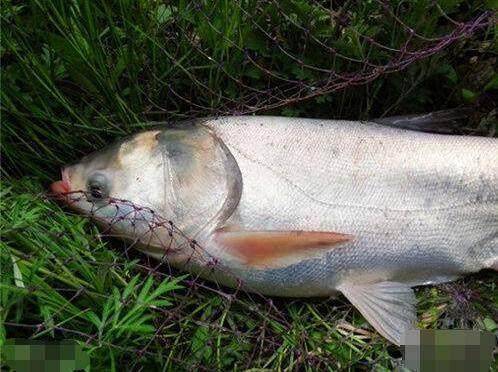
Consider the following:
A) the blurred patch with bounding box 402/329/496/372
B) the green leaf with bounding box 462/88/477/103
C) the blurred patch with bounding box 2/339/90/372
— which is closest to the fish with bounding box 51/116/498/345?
the blurred patch with bounding box 402/329/496/372

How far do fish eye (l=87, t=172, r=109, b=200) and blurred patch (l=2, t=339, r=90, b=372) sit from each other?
2.43ft

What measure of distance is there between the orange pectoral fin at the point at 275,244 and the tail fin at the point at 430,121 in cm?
65

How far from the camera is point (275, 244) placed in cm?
309

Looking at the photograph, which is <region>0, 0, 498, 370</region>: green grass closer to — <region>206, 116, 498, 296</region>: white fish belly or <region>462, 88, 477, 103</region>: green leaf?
<region>462, 88, 477, 103</region>: green leaf

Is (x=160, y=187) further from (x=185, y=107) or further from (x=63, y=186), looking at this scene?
(x=185, y=107)

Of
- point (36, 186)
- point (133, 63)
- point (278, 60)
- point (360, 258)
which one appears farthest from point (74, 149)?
point (360, 258)

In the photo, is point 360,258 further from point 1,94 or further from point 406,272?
point 1,94

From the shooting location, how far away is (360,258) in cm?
318

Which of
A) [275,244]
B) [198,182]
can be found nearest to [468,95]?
[275,244]

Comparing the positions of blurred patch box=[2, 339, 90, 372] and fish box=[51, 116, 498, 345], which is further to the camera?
fish box=[51, 116, 498, 345]

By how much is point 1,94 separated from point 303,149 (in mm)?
1432

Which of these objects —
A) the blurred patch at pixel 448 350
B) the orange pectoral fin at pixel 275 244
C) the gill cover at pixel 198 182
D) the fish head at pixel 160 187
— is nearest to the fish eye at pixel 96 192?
the fish head at pixel 160 187

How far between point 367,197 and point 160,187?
0.92m

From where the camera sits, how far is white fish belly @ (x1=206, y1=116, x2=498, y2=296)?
315 cm
